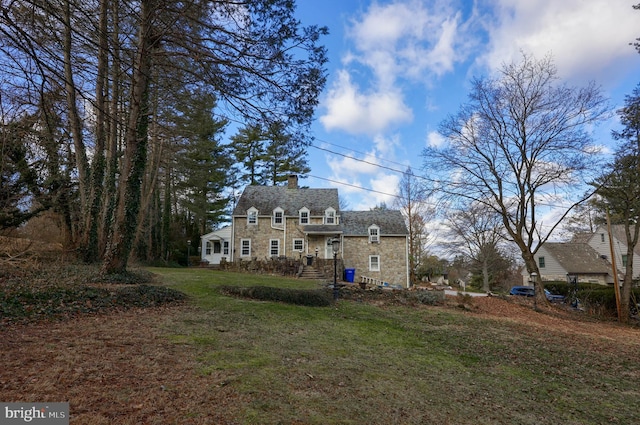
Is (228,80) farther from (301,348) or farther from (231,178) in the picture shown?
(231,178)

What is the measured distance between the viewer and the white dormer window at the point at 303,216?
82.2ft

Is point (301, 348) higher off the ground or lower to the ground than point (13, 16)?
lower

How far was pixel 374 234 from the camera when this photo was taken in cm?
2492

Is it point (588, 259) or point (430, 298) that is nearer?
point (430, 298)

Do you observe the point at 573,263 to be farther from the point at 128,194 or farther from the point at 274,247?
the point at 128,194

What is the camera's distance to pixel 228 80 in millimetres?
6336

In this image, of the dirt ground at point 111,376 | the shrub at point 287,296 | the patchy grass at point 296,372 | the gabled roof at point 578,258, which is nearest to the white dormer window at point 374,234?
the shrub at point 287,296

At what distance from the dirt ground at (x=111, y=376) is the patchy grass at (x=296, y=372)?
14mm

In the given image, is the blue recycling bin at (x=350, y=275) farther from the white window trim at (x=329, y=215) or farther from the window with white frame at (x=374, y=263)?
the white window trim at (x=329, y=215)

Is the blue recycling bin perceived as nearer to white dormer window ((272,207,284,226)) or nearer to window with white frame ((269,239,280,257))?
window with white frame ((269,239,280,257))

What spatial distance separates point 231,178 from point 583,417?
31825mm

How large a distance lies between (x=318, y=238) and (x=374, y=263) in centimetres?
427

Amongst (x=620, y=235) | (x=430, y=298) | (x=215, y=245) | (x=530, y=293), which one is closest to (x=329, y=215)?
(x=215, y=245)

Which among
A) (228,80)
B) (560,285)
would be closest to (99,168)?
(228,80)
